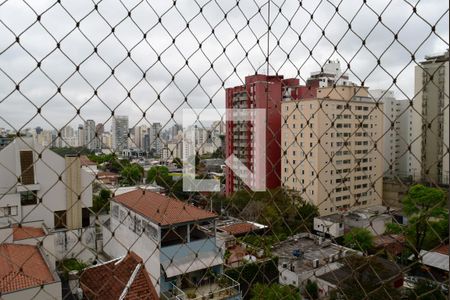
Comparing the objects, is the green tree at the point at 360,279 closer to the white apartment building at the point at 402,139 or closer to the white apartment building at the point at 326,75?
the white apartment building at the point at 402,139

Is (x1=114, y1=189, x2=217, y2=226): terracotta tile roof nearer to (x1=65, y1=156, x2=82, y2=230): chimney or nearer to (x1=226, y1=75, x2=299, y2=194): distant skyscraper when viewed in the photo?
(x1=65, y1=156, x2=82, y2=230): chimney

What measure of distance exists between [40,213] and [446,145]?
15.6 feet

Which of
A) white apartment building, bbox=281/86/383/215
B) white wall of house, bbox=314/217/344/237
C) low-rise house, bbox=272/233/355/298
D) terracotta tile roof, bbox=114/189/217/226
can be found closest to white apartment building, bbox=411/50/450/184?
white apartment building, bbox=281/86/383/215

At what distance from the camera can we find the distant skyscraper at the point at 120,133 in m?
1.04

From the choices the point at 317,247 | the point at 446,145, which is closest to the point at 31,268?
the point at 446,145

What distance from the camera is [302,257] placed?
6875mm

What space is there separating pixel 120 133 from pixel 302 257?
21.0ft

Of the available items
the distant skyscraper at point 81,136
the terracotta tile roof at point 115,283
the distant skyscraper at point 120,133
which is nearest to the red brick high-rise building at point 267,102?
the distant skyscraper at point 120,133

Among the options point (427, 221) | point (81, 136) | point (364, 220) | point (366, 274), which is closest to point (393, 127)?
point (427, 221)

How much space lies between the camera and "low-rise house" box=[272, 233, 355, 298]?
5.75 metres

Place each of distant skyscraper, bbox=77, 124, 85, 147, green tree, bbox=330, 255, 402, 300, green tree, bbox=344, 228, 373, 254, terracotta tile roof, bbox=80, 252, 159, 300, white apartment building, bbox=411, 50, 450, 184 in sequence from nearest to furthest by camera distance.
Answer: white apartment building, bbox=411, 50, 450, 184, distant skyscraper, bbox=77, 124, 85, 147, green tree, bbox=330, 255, 402, 300, green tree, bbox=344, 228, 373, 254, terracotta tile roof, bbox=80, 252, 159, 300

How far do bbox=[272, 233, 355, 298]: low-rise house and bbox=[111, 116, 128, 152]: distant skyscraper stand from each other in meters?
4.38

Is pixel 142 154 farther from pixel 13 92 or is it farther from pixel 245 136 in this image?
pixel 245 136

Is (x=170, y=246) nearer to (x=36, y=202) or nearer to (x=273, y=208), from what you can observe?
(x=273, y=208)
